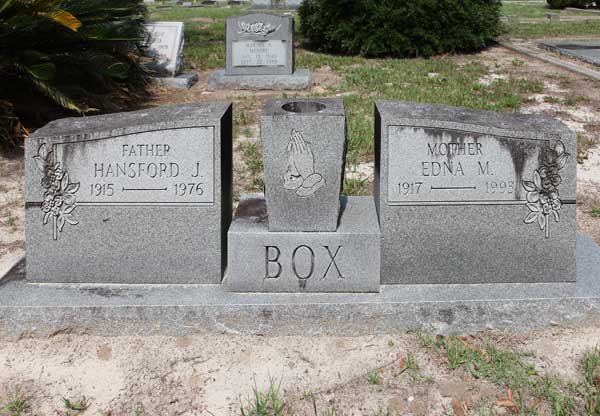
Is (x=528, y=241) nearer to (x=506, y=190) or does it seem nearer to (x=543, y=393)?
(x=506, y=190)

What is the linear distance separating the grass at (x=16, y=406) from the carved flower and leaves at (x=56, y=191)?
3.23 feet

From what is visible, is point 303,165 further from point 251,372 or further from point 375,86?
point 375,86

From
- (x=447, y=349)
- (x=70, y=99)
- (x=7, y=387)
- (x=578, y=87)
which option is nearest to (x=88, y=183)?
(x=7, y=387)

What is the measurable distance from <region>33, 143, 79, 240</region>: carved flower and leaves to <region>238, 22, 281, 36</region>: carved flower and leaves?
8251 millimetres

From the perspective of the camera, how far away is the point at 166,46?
11539 mm

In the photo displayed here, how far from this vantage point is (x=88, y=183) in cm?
354

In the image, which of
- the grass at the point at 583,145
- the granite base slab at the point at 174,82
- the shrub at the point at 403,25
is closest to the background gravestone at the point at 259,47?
the granite base slab at the point at 174,82

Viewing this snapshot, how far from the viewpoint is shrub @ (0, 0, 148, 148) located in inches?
262

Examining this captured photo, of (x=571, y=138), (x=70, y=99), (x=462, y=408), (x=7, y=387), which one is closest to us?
(x=462, y=408)

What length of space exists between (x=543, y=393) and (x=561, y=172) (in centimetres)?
123

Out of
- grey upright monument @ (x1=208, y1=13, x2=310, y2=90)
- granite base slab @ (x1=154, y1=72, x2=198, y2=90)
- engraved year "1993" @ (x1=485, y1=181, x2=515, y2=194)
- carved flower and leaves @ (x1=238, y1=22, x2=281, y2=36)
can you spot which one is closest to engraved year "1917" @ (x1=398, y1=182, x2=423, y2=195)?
engraved year "1993" @ (x1=485, y1=181, x2=515, y2=194)

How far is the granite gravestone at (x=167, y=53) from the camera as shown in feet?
36.0

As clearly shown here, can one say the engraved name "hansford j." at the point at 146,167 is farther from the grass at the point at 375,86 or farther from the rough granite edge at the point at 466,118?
the grass at the point at 375,86

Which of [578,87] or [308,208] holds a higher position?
[578,87]
